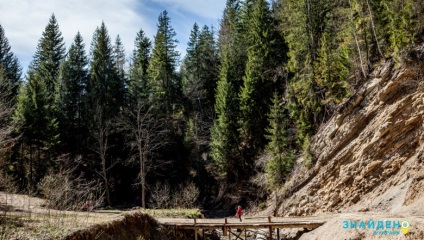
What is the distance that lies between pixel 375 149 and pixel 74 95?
36.0m

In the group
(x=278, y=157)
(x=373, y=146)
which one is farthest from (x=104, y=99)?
(x=373, y=146)

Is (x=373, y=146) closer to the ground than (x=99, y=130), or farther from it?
closer to the ground

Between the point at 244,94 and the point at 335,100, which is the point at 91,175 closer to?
the point at 244,94

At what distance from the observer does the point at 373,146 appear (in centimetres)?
2014

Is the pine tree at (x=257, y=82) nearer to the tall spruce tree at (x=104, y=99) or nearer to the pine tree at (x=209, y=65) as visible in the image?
the pine tree at (x=209, y=65)

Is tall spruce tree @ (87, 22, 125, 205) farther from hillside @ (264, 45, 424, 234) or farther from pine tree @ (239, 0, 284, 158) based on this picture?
hillside @ (264, 45, 424, 234)

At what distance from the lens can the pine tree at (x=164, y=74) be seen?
41500 mm

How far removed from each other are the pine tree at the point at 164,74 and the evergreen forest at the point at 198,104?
174 millimetres

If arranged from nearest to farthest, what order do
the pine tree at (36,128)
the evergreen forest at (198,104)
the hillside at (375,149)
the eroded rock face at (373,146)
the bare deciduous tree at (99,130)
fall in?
the hillside at (375,149)
the eroded rock face at (373,146)
the evergreen forest at (198,104)
the pine tree at (36,128)
the bare deciduous tree at (99,130)

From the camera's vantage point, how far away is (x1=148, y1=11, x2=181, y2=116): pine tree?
41500mm

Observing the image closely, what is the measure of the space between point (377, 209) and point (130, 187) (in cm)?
2849

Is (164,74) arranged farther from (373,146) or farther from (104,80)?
(373,146)

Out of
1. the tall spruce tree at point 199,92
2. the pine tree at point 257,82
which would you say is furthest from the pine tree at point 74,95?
the pine tree at point 257,82

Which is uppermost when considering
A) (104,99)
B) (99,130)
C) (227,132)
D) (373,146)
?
(104,99)
